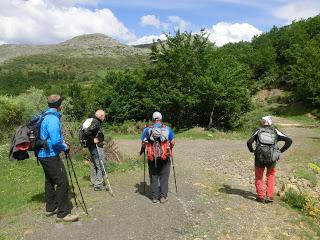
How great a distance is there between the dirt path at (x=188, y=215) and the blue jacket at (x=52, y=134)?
146cm

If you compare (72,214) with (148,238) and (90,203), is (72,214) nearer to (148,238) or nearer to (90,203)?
(90,203)

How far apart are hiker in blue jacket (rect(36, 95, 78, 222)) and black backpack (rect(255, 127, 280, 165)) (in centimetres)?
457

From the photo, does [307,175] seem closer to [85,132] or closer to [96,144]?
[96,144]

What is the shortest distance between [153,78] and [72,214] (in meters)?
26.8

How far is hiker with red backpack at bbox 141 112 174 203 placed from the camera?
9.23 m

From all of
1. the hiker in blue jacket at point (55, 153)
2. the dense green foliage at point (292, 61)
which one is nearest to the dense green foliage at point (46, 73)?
the dense green foliage at point (292, 61)

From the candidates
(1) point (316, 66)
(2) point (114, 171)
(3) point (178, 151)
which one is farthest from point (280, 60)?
(2) point (114, 171)

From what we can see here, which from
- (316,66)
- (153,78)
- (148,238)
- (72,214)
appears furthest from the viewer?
(316,66)

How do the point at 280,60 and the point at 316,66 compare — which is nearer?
the point at 316,66

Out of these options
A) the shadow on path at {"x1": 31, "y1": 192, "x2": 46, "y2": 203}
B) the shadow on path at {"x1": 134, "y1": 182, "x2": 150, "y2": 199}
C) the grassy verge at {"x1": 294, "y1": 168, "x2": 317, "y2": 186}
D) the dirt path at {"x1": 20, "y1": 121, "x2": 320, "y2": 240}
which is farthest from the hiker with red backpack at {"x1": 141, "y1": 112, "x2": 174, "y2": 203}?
the grassy verge at {"x1": 294, "y1": 168, "x2": 317, "y2": 186}

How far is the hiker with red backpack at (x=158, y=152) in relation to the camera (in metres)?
9.23

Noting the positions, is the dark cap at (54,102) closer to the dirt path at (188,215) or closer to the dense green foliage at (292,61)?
the dirt path at (188,215)

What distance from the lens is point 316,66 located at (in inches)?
1478

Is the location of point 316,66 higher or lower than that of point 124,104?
higher
